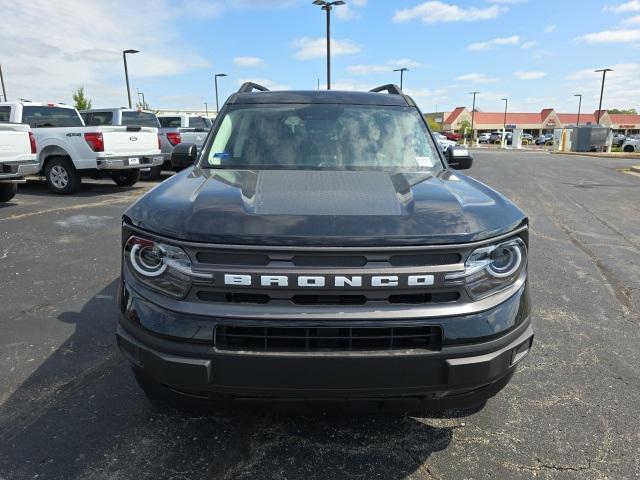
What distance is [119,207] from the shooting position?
9.66 meters

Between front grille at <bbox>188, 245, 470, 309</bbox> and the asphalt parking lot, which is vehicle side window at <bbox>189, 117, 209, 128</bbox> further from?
front grille at <bbox>188, 245, 470, 309</bbox>

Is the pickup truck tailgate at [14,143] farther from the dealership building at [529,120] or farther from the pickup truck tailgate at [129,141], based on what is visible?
the dealership building at [529,120]

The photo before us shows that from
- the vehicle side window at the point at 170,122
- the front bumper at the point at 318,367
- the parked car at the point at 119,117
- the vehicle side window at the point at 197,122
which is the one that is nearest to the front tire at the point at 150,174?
the parked car at the point at 119,117

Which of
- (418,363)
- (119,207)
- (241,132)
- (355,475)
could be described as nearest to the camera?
(418,363)

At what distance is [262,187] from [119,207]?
26.1ft

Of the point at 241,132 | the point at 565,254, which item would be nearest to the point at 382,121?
the point at 241,132

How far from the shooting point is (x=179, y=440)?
2.59 m

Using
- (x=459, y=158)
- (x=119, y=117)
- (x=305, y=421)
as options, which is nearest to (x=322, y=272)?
(x=305, y=421)

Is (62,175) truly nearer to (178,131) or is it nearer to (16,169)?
(16,169)

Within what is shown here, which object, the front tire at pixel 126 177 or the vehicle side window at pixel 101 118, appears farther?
the vehicle side window at pixel 101 118

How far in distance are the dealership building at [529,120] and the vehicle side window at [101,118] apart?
93639 mm

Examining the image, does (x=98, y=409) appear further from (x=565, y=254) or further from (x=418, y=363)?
(x=565, y=254)

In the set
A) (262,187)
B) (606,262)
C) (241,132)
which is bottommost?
(606,262)

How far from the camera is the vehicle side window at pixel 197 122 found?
1638 centimetres
